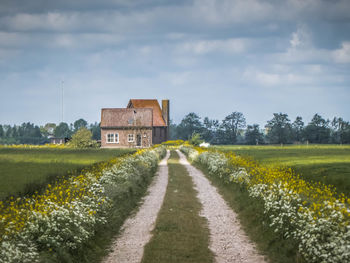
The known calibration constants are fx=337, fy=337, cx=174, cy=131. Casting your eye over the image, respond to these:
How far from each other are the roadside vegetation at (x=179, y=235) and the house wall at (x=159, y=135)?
56.1 meters

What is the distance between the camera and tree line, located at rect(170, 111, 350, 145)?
3844 inches

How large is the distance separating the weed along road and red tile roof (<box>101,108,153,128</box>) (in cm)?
5294

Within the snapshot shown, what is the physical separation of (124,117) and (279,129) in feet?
171

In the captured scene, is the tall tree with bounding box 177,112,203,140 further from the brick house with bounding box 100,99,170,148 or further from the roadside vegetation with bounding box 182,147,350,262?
the roadside vegetation with bounding box 182,147,350,262

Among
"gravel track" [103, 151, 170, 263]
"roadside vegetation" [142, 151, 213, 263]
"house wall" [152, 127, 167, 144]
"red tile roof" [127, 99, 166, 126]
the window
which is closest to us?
"roadside vegetation" [142, 151, 213, 263]

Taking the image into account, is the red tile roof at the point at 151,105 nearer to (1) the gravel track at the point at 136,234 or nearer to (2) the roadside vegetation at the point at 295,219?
(1) the gravel track at the point at 136,234

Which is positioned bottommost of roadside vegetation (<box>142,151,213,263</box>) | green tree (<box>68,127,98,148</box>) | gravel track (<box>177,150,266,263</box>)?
gravel track (<box>177,150,266,263</box>)

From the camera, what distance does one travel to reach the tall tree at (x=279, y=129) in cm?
9962

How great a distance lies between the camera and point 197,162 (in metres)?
34.9

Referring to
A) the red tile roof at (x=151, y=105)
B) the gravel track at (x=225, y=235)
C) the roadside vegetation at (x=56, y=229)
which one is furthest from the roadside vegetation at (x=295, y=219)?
the red tile roof at (x=151, y=105)

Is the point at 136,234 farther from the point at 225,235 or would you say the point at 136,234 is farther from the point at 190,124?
the point at 190,124

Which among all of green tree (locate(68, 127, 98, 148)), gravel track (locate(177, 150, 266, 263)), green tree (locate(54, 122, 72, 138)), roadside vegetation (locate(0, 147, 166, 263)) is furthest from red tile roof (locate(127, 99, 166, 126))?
green tree (locate(54, 122, 72, 138))

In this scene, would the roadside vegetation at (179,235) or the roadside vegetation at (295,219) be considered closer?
the roadside vegetation at (295,219)

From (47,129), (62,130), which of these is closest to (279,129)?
(62,130)
